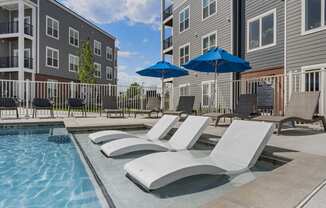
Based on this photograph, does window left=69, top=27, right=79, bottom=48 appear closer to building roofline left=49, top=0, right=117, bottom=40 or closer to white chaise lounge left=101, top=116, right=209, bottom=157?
building roofline left=49, top=0, right=117, bottom=40

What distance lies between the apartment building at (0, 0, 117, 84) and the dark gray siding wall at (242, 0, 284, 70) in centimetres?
1645

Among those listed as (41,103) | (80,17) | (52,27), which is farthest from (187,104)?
(80,17)

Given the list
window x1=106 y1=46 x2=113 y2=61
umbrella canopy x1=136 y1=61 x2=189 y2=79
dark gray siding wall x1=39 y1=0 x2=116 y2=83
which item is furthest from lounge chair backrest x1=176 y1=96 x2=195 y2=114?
window x1=106 y1=46 x2=113 y2=61

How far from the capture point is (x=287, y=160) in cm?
380

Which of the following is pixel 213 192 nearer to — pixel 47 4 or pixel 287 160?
pixel 287 160

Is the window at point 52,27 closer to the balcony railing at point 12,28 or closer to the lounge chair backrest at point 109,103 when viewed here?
the balcony railing at point 12,28

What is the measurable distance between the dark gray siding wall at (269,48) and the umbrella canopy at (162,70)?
3540mm

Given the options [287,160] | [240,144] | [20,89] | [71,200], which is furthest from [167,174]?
[20,89]

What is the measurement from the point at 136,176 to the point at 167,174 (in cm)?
43

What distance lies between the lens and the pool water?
122 inches

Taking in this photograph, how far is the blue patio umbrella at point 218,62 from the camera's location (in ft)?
26.4

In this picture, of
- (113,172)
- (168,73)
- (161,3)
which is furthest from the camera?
(161,3)

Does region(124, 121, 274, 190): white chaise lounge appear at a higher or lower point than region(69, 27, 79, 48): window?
lower

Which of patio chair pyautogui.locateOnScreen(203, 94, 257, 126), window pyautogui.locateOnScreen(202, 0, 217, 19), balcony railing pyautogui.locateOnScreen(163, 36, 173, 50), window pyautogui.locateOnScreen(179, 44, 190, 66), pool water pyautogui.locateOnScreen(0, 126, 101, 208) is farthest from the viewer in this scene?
balcony railing pyautogui.locateOnScreen(163, 36, 173, 50)
